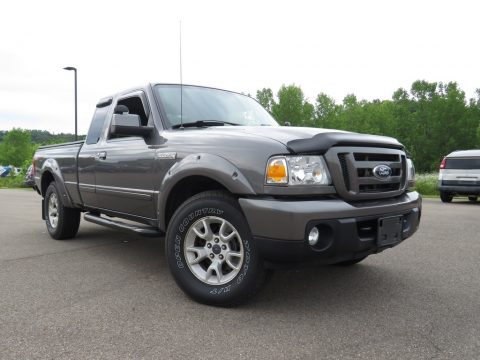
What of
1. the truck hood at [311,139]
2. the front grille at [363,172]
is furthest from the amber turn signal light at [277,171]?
the front grille at [363,172]

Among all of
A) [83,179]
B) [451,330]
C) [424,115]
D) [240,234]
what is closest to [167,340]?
[240,234]

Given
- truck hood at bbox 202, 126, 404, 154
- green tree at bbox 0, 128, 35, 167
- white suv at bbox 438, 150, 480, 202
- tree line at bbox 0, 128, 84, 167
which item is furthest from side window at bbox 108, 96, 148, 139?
green tree at bbox 0, 128, 35, 167

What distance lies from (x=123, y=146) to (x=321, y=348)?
2.79m

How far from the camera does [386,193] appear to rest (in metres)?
3.31

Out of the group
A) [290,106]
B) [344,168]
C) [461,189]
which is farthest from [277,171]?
[290,106]

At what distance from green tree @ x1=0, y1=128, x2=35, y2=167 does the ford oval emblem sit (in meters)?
86.9

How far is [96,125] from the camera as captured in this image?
5273mm

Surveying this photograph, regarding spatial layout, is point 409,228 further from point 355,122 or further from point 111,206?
point 355,122

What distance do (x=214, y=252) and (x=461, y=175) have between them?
1194cm

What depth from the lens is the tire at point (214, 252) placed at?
3.01 m

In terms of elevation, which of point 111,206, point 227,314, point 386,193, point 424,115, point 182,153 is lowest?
point 227,314

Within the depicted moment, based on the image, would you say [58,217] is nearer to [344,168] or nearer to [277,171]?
[277,171]

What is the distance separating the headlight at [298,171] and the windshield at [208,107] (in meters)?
1.38

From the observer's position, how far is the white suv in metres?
12.7
